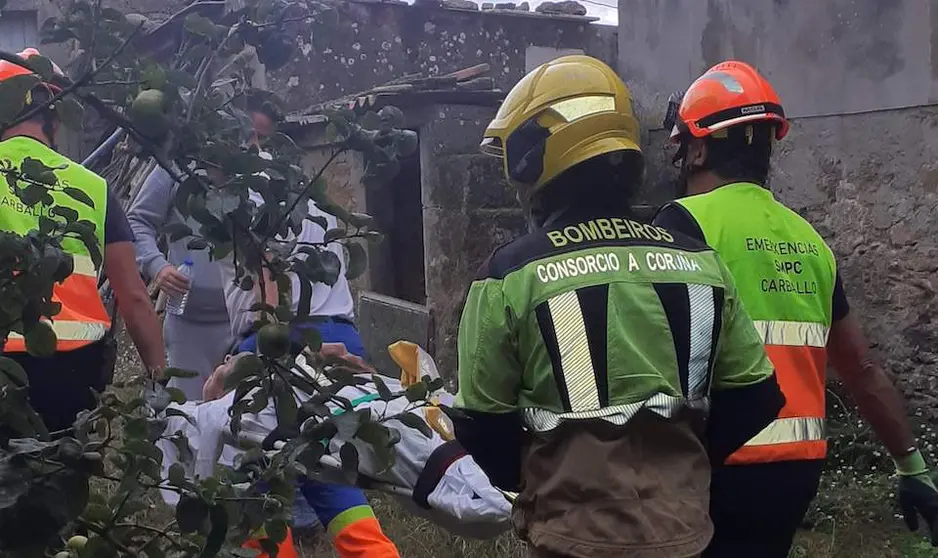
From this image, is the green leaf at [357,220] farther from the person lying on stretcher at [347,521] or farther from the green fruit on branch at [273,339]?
the person lying on stretcher at [347,521]

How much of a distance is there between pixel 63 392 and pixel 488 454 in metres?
1.69

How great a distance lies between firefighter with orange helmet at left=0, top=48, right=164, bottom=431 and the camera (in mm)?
2947

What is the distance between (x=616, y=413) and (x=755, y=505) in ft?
2.50

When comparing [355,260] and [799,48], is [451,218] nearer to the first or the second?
[799,48]

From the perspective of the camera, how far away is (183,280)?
4.17 meters

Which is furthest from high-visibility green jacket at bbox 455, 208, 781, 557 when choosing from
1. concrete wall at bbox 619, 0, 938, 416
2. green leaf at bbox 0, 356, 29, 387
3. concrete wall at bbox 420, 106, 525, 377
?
concrete wall at bbox 420, 106, 525, 377

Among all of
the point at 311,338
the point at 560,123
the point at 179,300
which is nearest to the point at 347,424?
the point at 311,338

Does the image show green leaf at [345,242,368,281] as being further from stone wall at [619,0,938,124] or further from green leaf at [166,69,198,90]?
stone wall at [619,0,938,124]

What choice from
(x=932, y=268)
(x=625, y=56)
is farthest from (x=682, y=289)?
(x=625, y=56)

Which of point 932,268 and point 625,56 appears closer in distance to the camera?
point 932,268

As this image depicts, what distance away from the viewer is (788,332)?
2.49 m

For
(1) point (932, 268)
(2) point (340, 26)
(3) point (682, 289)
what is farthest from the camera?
(1) point (932, 268)

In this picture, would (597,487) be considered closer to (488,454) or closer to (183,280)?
(488,454)

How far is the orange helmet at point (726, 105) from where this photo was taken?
2.65m
